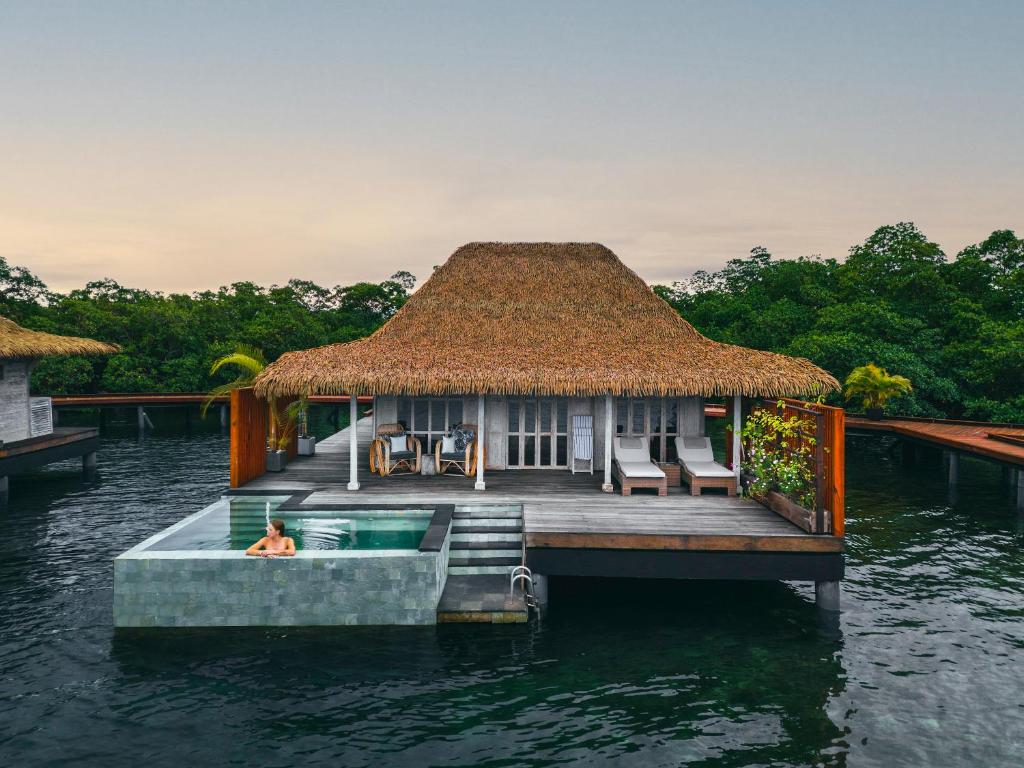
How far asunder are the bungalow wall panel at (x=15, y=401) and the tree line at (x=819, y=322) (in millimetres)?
17602

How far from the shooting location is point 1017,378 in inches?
975

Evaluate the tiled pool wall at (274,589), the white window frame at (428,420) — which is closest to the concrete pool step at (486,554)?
the tiled pool wall at (274,589)

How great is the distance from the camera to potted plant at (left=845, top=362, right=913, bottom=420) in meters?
25.0

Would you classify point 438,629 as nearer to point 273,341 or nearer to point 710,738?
point 710,738

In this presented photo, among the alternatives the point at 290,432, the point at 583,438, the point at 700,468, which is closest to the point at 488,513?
the point at 583,438

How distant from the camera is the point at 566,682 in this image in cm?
751

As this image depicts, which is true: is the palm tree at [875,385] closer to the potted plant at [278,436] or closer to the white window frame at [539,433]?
the white window frame at [539,433]

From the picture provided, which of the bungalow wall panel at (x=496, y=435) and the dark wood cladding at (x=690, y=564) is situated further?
the bungalow wall panel at (x=496, y=435)

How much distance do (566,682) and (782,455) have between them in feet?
20.5

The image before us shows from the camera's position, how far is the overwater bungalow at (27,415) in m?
17.4

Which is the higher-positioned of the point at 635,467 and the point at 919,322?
the point at 919,322

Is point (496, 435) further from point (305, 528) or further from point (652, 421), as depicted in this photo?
point (305, 528)

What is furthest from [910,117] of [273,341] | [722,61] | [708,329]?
[273,341]

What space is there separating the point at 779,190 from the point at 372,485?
66.8 feet
